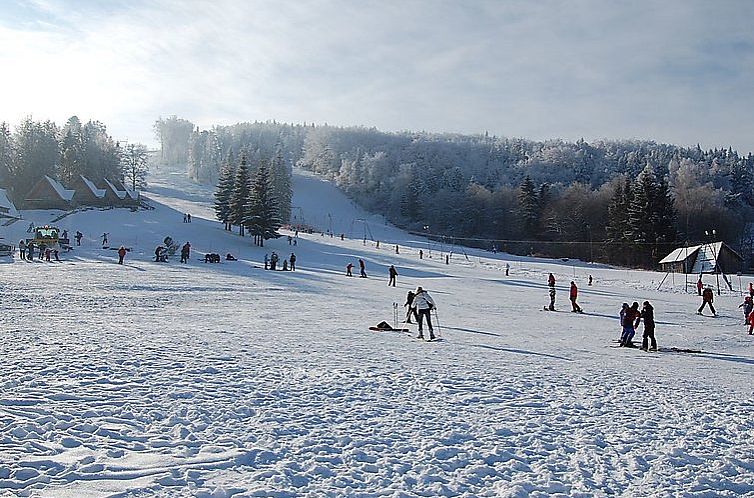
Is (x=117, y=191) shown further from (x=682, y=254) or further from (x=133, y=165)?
(x=682, y=254)

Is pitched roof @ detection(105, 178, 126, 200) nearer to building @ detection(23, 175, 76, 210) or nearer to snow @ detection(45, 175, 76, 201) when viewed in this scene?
snow @ detection(45, 175, 76, 201)

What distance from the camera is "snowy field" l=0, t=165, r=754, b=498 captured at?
6.75 meters

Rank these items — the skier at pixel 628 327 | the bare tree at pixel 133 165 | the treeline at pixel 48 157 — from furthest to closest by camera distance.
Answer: the bare tree at pixel 133 165 < the treeline at pixel 48 157 < the skier at pixel 628 327

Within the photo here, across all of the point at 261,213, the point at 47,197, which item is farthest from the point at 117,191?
the point at 261,213

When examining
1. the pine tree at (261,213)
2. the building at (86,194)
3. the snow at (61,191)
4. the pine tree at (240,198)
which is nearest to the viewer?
the pine tree at (261,213)

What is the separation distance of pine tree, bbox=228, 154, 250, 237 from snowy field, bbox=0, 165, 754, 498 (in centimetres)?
3764

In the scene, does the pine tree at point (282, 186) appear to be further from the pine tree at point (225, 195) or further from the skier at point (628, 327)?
the skier at point (628, 327)

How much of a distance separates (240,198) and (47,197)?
2928 cm

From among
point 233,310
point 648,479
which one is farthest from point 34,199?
point 648,479

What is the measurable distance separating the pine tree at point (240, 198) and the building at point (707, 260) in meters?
42.0

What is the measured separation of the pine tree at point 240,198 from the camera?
6145 centimetres

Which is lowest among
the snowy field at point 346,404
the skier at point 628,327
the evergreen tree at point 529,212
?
the snowy field at point 346,404

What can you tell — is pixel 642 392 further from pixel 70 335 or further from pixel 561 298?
pixel 561 298

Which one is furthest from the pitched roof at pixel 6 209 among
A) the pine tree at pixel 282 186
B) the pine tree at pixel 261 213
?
the pine tree at pixel 282 186
